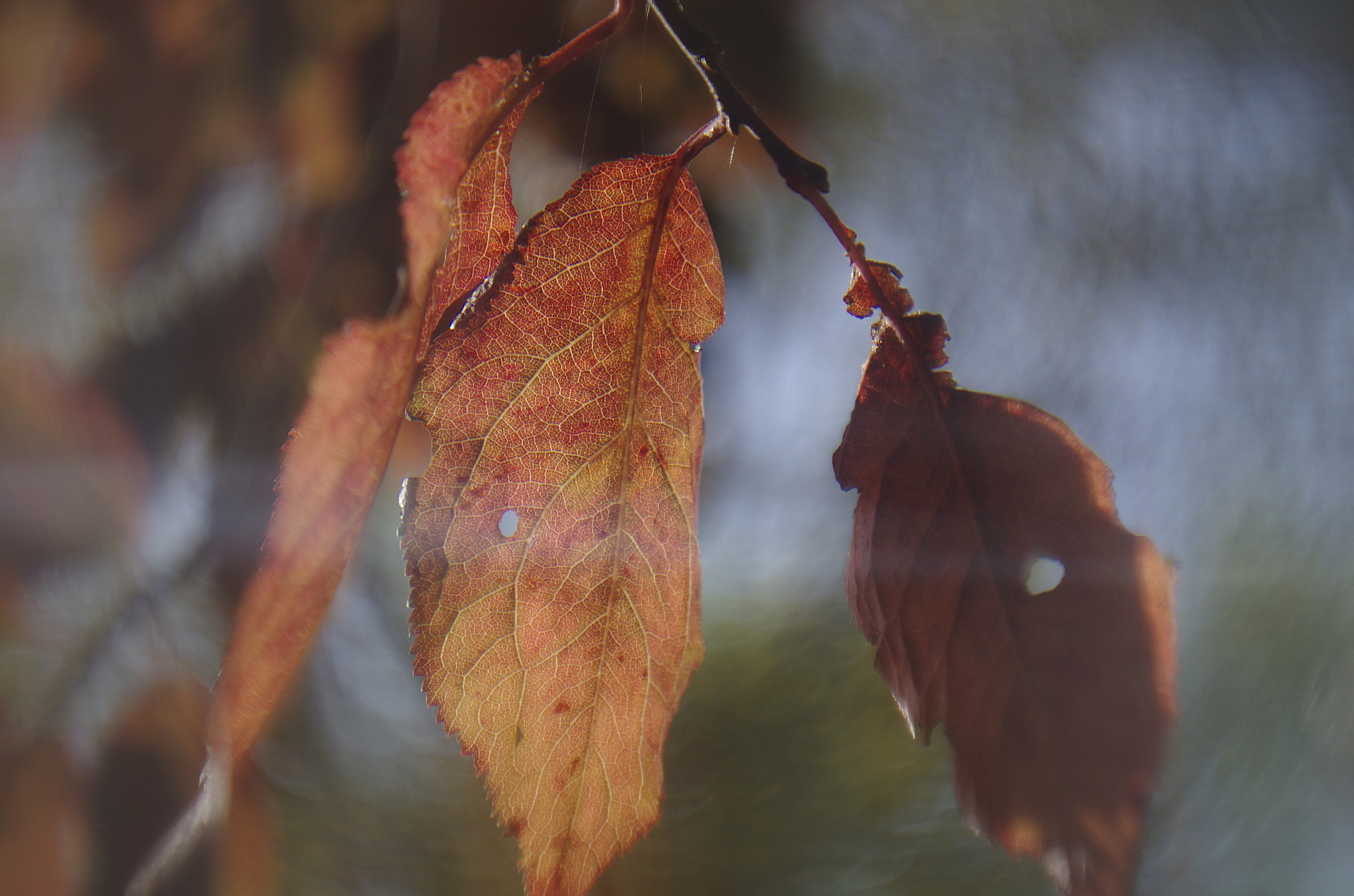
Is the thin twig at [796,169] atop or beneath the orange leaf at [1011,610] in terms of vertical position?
atop

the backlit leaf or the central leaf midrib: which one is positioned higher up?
the backlit leaf

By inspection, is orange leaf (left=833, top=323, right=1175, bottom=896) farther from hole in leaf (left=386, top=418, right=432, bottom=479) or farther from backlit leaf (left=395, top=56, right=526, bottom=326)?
hole in leaf (left=386, top=418, right=432, bottom=479)

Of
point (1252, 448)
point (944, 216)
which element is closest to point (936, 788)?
point (1252, 448)

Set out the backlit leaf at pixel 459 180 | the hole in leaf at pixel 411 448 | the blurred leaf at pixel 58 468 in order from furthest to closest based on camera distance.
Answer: the blurred leaf at pixel 58 468
the hole in leaf at pixel 411 448
the backlit leaf at pixel 459 180

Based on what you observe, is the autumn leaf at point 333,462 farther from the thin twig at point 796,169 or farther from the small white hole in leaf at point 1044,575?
the small white hole in leaf at point 1044,575

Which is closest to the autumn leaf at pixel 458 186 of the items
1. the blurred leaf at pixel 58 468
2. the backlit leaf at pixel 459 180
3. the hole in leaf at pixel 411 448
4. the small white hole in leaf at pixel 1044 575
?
the backlit leaf at pixel 459 180

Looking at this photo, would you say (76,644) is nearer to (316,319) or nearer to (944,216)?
(316,319)

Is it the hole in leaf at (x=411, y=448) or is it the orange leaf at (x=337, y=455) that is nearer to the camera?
the orange leaf at (x=337, y=455)

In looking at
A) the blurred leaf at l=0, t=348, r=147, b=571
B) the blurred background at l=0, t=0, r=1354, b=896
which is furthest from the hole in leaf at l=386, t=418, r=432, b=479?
the blurred leaf at l=0, t=348, r=147, b=571
